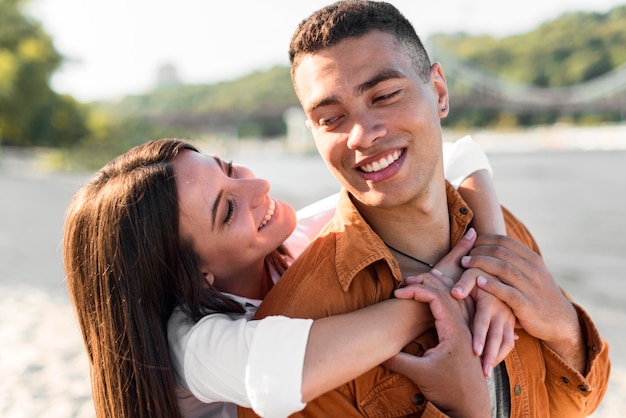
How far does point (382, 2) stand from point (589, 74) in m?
62.9

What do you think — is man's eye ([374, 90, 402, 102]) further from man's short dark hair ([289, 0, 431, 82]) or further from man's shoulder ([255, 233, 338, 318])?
man's shoulder ([255, 233, 338, 318])

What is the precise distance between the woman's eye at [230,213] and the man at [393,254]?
0.28 metres

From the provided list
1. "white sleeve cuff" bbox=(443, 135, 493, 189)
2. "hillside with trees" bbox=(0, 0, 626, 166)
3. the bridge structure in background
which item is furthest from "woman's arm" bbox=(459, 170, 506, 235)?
the bridge structure in background

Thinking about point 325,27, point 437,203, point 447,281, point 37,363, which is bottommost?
point 37,363

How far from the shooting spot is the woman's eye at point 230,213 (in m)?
1.86

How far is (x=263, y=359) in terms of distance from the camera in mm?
1424

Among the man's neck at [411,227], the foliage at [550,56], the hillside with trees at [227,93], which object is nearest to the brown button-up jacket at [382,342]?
the man's neck at [411,227]

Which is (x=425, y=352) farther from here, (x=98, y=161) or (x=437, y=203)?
(x=98, y=161)

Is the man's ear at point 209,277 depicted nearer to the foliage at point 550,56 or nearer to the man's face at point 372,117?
the man's face at point 372,117

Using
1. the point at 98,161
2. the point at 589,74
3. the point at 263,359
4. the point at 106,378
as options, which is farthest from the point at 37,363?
the point at 589,74

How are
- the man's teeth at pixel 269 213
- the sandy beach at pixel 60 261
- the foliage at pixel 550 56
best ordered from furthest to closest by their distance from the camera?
the foliage at pixel 550 56 < the sandy beach at pixel 60 261 < the man's teeth at pixel 269 213

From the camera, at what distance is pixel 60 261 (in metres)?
7.57

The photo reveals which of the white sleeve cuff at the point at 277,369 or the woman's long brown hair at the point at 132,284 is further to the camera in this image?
the woman's long brown hair at the point at 132,284

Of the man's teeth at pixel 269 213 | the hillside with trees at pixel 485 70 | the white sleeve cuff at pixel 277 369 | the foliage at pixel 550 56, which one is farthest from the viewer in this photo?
the foliage at pixel 550 56
